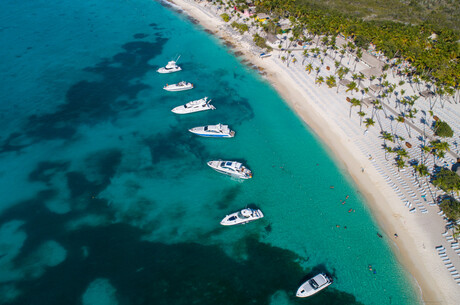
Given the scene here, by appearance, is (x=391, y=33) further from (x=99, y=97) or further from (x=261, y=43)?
(x=99, y=97)

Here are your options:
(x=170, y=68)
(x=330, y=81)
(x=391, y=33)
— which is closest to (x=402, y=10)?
(x=391, y=33)

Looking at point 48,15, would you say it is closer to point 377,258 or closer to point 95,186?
point 95,186

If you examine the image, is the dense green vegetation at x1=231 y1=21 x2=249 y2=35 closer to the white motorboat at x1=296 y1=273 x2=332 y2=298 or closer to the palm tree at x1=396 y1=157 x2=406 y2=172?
the palm tree at x1=396 y1=157 x2=406 y2=172

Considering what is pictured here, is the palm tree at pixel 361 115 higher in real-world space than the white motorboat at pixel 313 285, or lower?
higher

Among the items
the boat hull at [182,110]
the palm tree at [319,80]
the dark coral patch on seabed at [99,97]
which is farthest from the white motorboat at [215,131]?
the palm tree at [319,80]

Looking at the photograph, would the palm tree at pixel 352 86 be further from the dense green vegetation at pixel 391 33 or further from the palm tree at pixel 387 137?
the dense green vegetation at pixel 391 33

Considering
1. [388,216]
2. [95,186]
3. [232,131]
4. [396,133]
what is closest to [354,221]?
[388,216]

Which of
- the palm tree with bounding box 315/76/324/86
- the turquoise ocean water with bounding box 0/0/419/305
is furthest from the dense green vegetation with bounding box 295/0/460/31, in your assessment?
the turquoise ocean water with bounding box 0/0/419/305
